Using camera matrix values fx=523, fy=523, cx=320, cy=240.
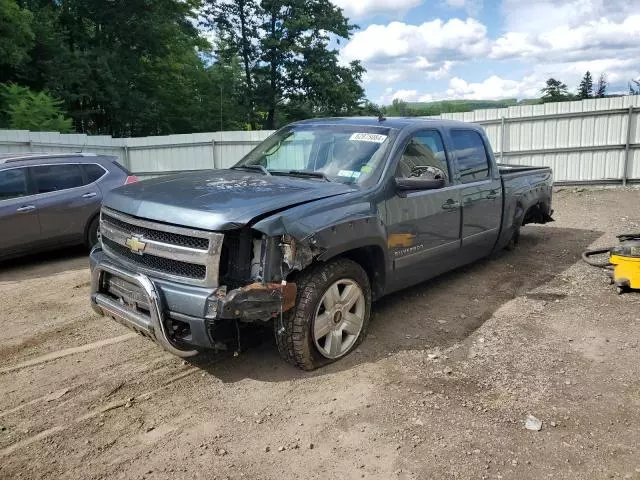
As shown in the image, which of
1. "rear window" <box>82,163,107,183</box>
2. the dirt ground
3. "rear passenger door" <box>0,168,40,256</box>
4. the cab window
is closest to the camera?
the dirt ground

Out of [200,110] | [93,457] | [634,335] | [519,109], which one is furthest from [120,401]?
[200,110]

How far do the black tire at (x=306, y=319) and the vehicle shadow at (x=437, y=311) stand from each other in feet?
0.57

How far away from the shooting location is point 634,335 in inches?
180

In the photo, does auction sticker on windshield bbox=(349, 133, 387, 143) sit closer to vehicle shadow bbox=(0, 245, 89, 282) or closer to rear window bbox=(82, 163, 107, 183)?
vehicle shadow bbox=(0, 245, 89, 282)

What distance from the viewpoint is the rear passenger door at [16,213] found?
23.1 ft

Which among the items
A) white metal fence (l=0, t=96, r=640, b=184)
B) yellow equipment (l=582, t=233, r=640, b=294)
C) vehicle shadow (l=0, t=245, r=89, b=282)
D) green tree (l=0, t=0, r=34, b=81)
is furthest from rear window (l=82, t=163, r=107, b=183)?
green tree (l=0, t=0, r=34, b=81)

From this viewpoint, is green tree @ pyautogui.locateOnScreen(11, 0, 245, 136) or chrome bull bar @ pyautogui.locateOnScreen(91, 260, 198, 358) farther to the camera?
green tree @ pyautogui.locateOnScreen(11, 0, 245, 136)

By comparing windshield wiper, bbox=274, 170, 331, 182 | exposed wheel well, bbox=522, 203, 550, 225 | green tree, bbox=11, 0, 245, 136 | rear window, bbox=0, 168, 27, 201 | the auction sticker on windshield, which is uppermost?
green tree, bbox=11, 0, 245, 136

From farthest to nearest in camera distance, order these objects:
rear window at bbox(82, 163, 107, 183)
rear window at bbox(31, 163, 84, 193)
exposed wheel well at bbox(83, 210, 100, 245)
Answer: rear window at bbox(82, 163, 107, 183), exposed wheel well at bbox(83, 210, 100, 245), rear window at bbox(31, 163, 84, 193)

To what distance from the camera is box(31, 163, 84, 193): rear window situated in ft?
24.6

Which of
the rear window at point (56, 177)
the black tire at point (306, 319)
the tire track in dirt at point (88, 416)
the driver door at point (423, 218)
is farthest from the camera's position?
the rear window at point (56, 177)

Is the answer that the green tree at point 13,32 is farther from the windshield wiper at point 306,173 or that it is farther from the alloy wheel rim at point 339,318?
the alloy wheel rim at point 339,318

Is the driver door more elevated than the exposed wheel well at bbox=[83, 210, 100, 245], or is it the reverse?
the driver door

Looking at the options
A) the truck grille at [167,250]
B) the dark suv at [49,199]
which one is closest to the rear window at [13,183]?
the dark suv at [49,199]
